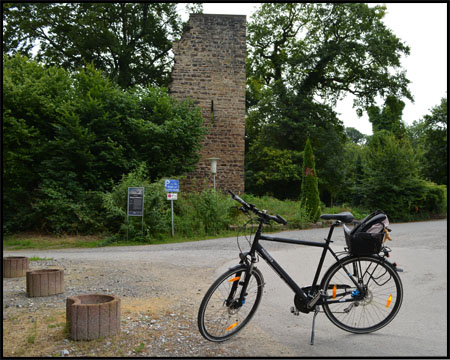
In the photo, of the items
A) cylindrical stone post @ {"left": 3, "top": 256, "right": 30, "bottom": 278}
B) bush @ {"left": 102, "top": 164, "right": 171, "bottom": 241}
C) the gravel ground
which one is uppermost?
bush @ {"left": 102, "top": 164, "right": 171, "bottom": 241}

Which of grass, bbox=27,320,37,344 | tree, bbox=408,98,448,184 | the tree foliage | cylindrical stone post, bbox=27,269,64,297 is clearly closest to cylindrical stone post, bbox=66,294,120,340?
grass, bbox=27,320,37,344

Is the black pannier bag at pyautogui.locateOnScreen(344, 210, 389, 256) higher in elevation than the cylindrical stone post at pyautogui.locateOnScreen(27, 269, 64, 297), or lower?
higher

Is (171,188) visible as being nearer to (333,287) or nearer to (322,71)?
(333,287)

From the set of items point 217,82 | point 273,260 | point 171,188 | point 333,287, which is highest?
point 217,82

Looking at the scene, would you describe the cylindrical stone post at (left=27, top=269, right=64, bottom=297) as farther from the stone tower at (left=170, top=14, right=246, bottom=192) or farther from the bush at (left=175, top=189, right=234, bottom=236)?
the stone tower at (left=170, top=14, right=246, bottom=192)

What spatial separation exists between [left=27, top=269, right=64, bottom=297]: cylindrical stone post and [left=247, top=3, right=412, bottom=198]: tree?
21.0 meters

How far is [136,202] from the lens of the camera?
1211cm

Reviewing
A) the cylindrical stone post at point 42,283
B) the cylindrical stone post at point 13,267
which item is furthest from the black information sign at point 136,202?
the cylindrical stone post at point 42,283

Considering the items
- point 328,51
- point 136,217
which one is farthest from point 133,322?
point 328,51

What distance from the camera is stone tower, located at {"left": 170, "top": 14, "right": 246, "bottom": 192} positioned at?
18844 mm

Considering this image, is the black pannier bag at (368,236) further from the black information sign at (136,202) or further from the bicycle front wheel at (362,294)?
the black information sign at (136,202)

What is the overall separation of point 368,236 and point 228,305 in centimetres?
132

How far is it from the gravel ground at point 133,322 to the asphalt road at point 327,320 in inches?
12.8

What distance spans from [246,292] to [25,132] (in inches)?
457
